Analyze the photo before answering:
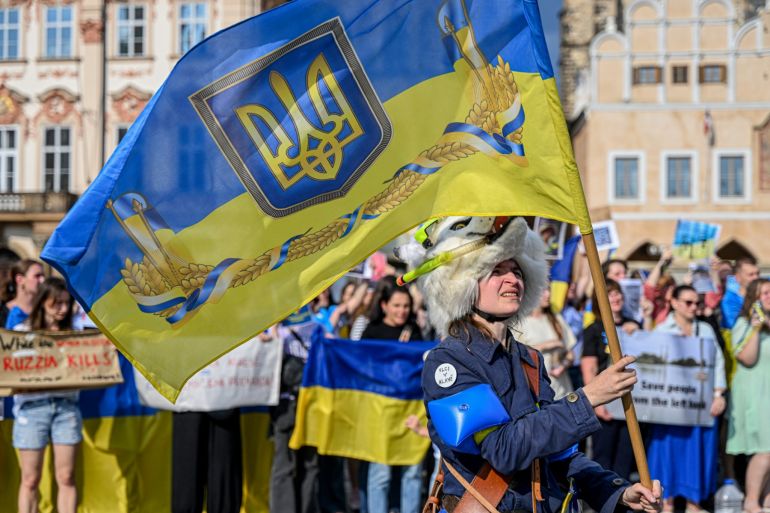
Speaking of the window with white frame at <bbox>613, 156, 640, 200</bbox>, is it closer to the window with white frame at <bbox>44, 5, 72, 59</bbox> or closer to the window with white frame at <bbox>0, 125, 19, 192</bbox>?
the window with white frame at <bbox>44, 5, 72, 59</bbox>

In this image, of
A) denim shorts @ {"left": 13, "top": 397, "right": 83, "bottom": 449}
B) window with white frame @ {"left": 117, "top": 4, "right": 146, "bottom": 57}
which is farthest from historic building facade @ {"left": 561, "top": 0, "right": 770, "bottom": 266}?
denim shorts @ {"left": 13, "top": 397, "right": 83, "bottom": 449}

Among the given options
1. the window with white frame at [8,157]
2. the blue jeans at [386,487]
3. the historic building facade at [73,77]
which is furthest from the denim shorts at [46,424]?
the window with white frame at [8,157]

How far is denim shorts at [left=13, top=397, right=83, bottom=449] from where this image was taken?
798 cm

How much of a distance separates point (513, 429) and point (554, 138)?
3.93 ft

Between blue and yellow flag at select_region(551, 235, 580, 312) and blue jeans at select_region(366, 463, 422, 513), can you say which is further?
blue and yellow flag at select_region(551, 235, 580, 312)

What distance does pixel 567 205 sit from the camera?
4.04 meters

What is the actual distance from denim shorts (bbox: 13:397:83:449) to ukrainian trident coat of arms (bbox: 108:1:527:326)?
4330mm

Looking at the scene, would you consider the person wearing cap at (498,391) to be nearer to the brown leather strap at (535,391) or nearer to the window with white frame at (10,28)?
the brown leather strap at (535,391)

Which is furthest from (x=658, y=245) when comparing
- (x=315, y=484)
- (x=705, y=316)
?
(x=315, y=484)

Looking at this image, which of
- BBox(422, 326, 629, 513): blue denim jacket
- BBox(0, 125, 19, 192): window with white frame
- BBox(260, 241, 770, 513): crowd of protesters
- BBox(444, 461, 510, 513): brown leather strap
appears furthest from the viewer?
BBox(0, 125, 19, 192): window with white frame

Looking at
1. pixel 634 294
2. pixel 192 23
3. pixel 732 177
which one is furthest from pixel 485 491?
pixel 732 177

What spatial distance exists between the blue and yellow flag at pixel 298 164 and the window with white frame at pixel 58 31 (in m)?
34.3

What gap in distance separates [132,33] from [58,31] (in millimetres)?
2550

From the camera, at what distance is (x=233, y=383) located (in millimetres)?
9000
